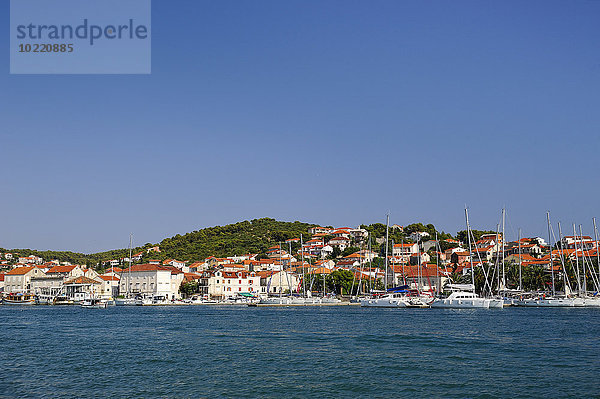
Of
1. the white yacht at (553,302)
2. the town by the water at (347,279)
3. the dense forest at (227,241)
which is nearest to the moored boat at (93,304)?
the town by the water at (347,279)

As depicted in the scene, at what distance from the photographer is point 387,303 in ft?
236

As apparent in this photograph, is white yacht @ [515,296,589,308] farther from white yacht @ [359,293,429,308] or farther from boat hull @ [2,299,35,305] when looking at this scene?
boat hull @ [2,299,35,305]

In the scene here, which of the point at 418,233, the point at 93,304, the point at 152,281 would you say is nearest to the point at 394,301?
the point at 93,304

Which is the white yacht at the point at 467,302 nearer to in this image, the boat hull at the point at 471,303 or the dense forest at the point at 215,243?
the boat hull at the point at 471,303

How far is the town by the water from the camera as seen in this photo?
246ft

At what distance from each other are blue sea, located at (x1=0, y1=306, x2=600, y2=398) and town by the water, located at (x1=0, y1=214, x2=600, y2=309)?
109ft

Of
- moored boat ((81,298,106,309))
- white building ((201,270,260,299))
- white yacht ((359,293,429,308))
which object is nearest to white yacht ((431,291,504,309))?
white yacht ((359,293,429,308))

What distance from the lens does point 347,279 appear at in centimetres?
9731

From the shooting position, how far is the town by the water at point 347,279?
246 ft

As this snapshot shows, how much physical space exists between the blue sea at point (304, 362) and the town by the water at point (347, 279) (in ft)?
109

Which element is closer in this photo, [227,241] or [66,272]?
[66,272]

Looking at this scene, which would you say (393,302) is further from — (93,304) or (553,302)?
(93,304)

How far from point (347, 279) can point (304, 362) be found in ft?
238

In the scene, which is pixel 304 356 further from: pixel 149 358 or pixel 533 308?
pixel 533 308
